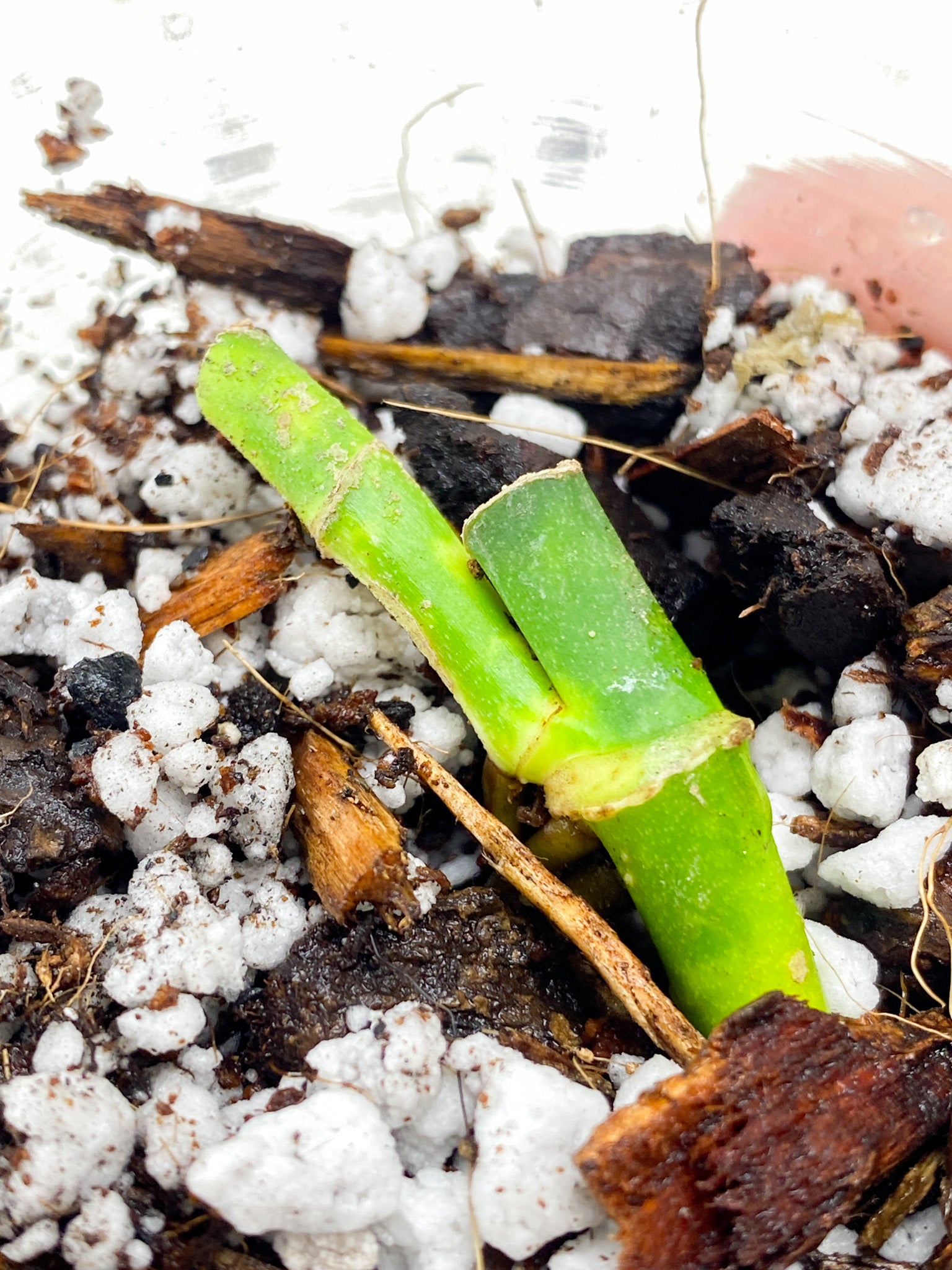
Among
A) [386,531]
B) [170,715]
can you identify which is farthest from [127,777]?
[386,531]

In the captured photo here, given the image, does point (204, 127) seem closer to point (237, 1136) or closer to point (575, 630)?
point (575, 630)

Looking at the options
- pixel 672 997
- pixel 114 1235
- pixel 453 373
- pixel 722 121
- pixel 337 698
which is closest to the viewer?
pixel 114 1235

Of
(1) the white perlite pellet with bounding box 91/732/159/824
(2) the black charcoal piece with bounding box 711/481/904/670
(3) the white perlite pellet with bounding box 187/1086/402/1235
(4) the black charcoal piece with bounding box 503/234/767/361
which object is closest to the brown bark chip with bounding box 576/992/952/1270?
(3) the white perlite pellet with bounding box 187/1086/402/1235

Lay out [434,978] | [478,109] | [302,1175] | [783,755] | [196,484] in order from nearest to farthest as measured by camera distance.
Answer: [302,1175]
[434,978]
[783,755]
[196,484]
[478,109]

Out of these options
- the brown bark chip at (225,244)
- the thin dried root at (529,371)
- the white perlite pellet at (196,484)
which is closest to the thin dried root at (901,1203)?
the thin dried root at (529,371)

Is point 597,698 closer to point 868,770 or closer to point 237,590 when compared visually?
point 868,770

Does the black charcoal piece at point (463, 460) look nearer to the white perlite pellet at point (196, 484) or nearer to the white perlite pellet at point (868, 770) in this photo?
the white perlite pellet at point (196, 484)

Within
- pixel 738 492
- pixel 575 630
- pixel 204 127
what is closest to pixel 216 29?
pixel 204 127
